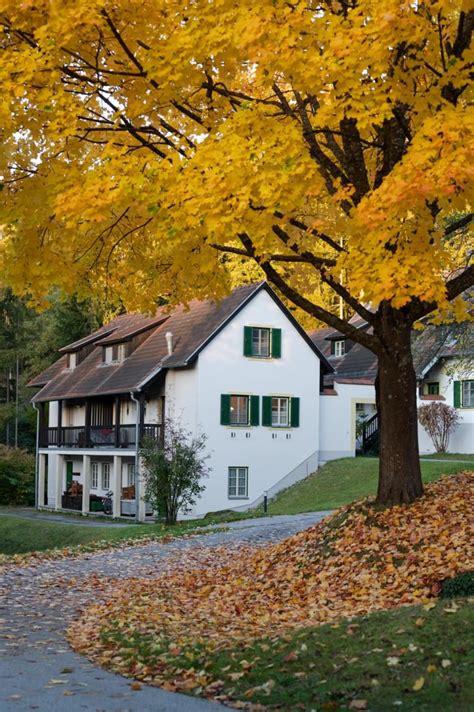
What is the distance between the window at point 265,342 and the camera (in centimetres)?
3366

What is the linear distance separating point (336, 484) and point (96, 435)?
34.4ft

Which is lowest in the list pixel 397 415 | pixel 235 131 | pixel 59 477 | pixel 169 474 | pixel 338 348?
pixel 59 477

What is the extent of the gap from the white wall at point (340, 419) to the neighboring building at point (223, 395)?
2.11ft

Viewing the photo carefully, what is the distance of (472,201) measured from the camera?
31.0 feet

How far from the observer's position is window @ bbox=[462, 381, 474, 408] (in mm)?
34781

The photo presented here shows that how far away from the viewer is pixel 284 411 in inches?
1350

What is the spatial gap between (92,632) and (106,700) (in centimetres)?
314

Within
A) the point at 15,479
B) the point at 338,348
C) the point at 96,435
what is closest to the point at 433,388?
the point at 338,348

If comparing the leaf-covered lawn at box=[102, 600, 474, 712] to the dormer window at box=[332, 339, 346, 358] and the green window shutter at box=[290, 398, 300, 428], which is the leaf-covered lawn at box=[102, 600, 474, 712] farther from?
the dormer window at box=[332, 339, 346, 358]

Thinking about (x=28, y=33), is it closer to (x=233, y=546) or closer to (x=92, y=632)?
(x=92, y=632)

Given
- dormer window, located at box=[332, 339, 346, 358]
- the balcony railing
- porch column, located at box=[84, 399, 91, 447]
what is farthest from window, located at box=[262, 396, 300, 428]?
dormer window, located at box=[332, 339, 346, 358]

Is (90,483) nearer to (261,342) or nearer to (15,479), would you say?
(15,479)

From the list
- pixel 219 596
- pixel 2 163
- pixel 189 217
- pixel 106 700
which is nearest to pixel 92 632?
pixel 219 596

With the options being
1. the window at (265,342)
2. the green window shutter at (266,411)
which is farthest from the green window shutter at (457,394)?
the green window shutter at (266,411)
